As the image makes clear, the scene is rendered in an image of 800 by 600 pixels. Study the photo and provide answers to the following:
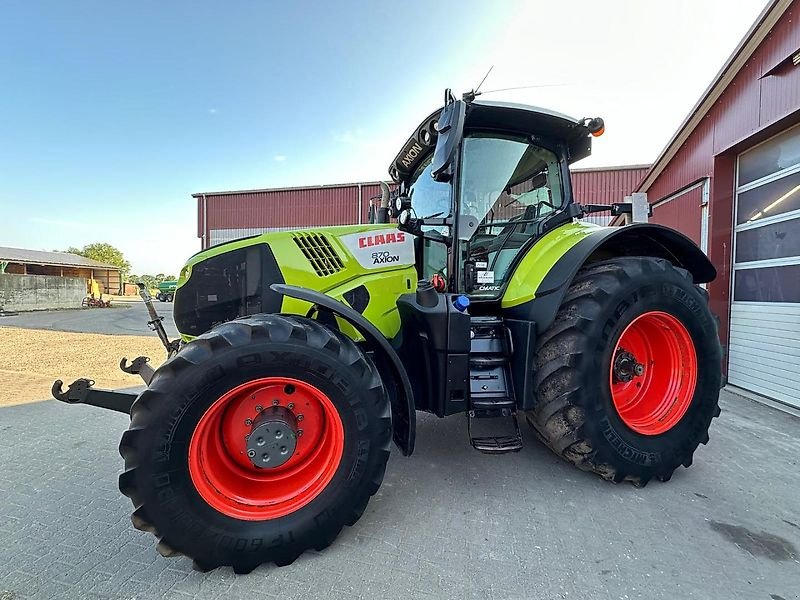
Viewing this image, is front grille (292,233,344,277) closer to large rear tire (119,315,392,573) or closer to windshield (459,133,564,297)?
large rear tire (119,315,392,573)

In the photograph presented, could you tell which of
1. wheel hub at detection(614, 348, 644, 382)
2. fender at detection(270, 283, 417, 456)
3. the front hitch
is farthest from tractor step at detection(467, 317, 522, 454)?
the front hitch

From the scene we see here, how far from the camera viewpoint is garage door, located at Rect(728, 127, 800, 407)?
14.4 ft

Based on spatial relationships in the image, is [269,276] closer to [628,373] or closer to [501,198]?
[501,198]

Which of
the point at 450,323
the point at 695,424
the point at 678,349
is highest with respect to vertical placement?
the point at 450,323

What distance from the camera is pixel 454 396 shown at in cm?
244

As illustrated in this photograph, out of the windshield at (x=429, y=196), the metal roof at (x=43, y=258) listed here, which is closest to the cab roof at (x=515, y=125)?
the windshield at (x=429, y=196)

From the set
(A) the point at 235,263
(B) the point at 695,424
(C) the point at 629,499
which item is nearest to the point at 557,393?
(C) the point at 629,499

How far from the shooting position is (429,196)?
9.73 ft

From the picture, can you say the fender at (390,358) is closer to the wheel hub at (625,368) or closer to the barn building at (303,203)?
the wheel hub at (625,368)

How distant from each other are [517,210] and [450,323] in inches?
50.4

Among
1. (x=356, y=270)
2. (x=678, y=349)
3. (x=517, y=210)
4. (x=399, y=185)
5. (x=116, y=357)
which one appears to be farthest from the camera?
(x=116, y=357)

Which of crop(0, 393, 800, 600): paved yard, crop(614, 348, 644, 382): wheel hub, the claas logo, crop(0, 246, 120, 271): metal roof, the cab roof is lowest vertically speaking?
crop(0, 393, 800, 600): paved yard

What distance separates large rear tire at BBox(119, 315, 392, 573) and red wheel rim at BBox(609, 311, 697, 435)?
176 centimetres

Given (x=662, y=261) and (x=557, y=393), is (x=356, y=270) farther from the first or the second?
(x=662, y=261)
